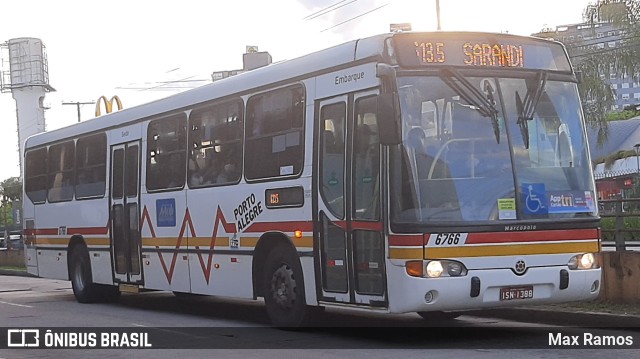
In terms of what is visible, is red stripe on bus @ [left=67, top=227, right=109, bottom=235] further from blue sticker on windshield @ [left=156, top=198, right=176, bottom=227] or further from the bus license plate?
the bus license plate

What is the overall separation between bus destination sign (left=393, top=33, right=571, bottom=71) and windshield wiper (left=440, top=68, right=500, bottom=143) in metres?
0.17

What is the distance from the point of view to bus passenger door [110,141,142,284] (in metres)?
17.1

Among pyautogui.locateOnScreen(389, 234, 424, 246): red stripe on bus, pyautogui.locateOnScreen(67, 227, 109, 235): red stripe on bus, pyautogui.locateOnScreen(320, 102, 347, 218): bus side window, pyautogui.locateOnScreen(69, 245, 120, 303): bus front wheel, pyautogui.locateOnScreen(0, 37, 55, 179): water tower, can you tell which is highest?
pyautogui.locateOnScreen(0, 37, 55, 179): water tower

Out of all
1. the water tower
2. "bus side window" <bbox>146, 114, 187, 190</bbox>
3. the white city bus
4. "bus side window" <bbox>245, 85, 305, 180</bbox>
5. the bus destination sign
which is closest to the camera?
the white city bus

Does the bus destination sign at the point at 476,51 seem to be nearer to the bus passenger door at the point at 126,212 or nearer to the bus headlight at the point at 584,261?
the bus headlight at the point at 584,261

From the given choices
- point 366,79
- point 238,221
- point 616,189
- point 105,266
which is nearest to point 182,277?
point 238,221

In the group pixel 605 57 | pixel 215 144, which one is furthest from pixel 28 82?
pixel 215 144

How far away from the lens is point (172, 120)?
628 inches

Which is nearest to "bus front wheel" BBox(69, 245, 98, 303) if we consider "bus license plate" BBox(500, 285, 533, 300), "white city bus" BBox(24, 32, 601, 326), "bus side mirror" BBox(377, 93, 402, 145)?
"white city bus" BBox(24, 32, 601, 326)

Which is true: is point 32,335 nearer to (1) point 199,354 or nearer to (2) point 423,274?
(1) point 199,354

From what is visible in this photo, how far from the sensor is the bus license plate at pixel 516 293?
1077cm

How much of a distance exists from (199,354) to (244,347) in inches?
26.4

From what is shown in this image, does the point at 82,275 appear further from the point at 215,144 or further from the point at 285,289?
the point at 285,289

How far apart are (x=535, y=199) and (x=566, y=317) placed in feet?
8.64
